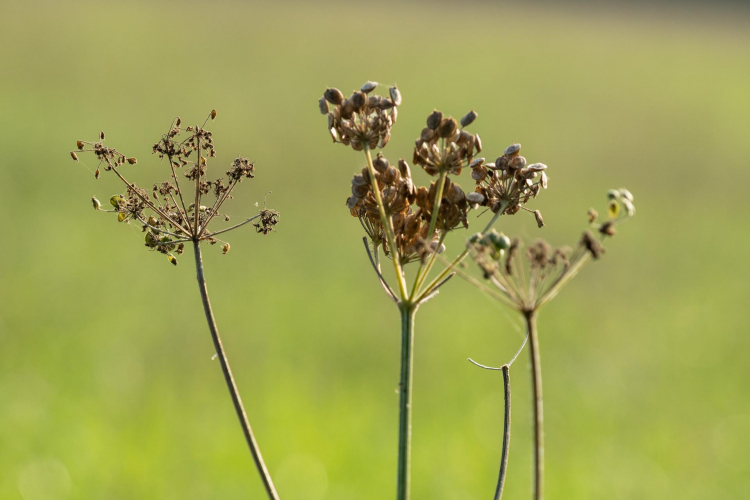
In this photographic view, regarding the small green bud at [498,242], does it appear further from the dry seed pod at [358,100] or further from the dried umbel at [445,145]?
the dry seed pod at [358,100]

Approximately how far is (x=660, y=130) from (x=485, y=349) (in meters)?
23.5

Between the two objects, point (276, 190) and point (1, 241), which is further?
point (276, 190)

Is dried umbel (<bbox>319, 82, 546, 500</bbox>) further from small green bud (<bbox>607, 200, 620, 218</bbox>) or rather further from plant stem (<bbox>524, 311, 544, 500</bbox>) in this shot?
plant stem (<bbox>524, 311, 544, 500</bbox>)

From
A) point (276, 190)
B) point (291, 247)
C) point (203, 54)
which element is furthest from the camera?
point (203, 54)

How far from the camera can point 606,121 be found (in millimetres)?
34312

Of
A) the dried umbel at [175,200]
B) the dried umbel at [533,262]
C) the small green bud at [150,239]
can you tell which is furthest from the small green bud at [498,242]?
the small green bud at [150,239]

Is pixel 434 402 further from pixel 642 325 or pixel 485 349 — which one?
pixel 642 325

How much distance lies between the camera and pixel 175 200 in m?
2.30

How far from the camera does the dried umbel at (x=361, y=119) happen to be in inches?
84.0

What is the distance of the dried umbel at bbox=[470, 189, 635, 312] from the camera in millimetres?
1635

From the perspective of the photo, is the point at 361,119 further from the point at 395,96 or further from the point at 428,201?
the point at 428,201

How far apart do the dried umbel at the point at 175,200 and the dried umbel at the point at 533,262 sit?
0.73 m

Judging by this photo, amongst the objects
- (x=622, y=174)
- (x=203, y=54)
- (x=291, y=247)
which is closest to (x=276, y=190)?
(x=291, y=247)

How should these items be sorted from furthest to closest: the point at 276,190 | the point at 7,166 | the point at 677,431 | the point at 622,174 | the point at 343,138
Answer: the point at 622,174
the point at 276,190
the point at 7,166
the point at 677,431
the point at 343,138
